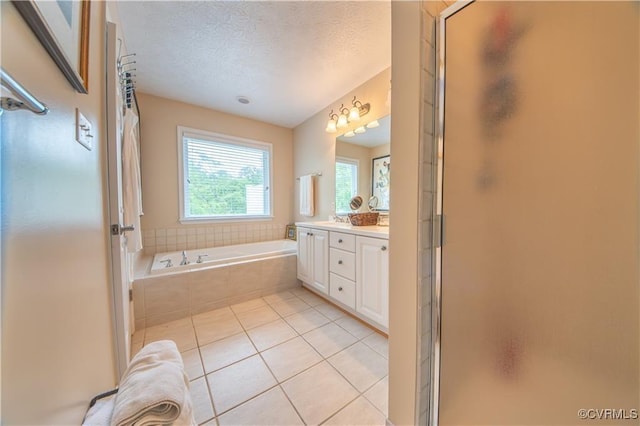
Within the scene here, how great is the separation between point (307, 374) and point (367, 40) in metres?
2.53

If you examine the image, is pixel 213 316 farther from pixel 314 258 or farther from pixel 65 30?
pixel 65 30

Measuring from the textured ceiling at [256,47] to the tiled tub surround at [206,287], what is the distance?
1.98 meters

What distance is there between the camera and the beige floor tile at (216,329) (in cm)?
176

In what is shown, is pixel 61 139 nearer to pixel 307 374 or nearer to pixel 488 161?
pixel 488 161

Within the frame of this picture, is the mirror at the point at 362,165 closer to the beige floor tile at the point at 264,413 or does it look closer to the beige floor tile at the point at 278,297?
the beige floor tile at the point at 278,297

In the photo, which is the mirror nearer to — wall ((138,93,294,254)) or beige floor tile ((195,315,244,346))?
wall ((138,93,294,254))

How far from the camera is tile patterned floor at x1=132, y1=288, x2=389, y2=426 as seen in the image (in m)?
1.15

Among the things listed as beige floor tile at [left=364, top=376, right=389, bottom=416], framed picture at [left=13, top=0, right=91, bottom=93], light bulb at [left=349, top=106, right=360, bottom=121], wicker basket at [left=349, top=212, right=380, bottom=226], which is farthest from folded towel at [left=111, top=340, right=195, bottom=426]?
light bulb at [left=349, top=106, right=360, bottom=121]

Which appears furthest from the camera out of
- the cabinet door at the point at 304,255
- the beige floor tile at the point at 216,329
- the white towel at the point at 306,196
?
the white towel at the point at 306,196

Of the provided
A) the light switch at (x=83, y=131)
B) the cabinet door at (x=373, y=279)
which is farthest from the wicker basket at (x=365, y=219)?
the light switch at (x=83, y=131)

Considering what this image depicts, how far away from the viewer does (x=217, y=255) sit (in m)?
2.86

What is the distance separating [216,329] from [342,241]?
1.35 m

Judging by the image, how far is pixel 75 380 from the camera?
0.63 m

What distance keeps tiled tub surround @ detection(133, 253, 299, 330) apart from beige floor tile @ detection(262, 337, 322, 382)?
0.92 metres
